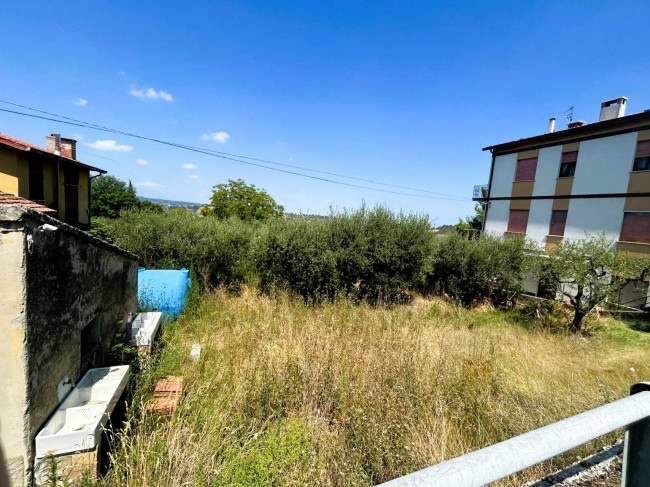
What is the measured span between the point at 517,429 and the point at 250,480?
8.50 ft

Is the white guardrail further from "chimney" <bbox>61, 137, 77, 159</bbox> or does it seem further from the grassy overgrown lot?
"chimney" <bbox>61, 137, 77, 159</bbox>

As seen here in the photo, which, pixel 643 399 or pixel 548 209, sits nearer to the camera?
pixel 643 399

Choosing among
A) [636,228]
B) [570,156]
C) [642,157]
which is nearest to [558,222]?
[636,228]

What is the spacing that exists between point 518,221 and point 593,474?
22.2 m

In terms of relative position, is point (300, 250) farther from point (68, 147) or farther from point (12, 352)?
point (68, 147)

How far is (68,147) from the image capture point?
2056 cm

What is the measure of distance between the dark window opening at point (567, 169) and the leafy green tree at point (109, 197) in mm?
42112

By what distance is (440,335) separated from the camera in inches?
234

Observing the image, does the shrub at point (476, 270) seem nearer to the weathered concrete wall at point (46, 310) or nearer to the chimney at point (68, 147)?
the weathered concrete wall at point (46, 310)

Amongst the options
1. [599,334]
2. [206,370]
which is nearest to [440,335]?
[206,370]

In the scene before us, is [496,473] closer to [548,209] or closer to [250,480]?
[250,480]

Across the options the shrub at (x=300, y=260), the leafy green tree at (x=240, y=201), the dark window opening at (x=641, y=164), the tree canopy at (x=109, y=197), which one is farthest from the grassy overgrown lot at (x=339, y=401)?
the tree canopy at (x=109, y=197)

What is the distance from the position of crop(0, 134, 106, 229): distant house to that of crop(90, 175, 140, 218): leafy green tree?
1526cm

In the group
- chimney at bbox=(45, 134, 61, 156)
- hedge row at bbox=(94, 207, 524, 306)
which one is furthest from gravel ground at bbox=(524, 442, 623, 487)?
chimney at bbox=(45, 134, 61, 156)
